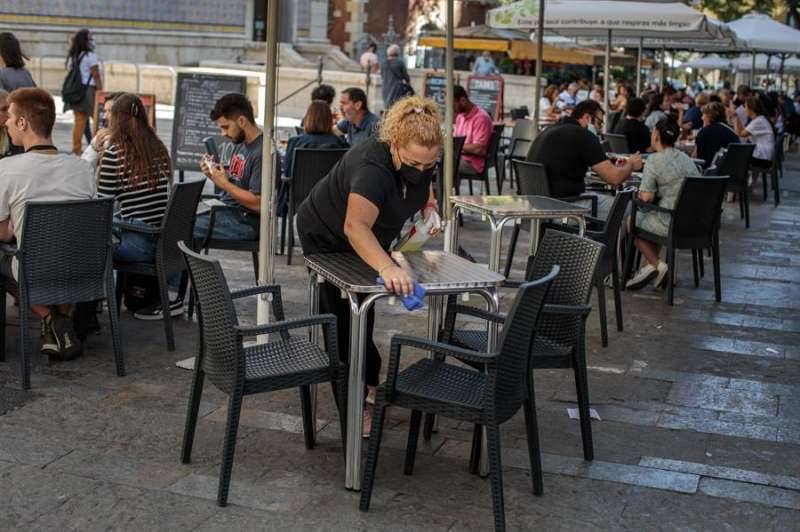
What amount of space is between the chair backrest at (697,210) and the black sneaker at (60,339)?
4375 mm

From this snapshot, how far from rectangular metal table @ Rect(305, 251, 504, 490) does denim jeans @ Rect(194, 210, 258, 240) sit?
2898 mm

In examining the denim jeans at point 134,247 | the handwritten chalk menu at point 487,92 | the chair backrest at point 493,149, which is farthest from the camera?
the handwritten chalk menu at point 487,92

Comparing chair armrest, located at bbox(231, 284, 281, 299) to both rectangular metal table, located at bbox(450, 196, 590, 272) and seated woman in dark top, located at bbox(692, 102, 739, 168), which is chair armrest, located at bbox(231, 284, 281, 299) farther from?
seated woman in dark top, located at bbox(692, 102, 739, 168)

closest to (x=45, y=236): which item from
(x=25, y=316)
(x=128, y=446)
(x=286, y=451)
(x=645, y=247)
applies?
(x=25, y=316)

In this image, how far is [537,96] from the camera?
11406 millimetres

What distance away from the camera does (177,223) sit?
7094 millimetres

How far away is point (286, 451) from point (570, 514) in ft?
4.21

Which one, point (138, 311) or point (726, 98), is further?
point (726, 98)

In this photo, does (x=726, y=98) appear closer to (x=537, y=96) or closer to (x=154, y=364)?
(x=537, y=96)

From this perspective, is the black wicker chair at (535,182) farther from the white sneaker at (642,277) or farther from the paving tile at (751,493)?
the paving tile at (751,493)

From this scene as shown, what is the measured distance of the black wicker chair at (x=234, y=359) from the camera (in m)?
4.67

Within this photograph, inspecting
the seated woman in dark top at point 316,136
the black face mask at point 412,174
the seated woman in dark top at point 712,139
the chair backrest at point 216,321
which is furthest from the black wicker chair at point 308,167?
the seated woman in dark top at point 712,139

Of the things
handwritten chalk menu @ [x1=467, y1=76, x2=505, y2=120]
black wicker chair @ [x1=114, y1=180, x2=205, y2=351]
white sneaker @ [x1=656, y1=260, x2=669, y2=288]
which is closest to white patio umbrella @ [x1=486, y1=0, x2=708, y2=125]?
white sneaker @ [x1=656, y1=260, x2=669, y2=288]

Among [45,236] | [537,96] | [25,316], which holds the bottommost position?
[25,316]
